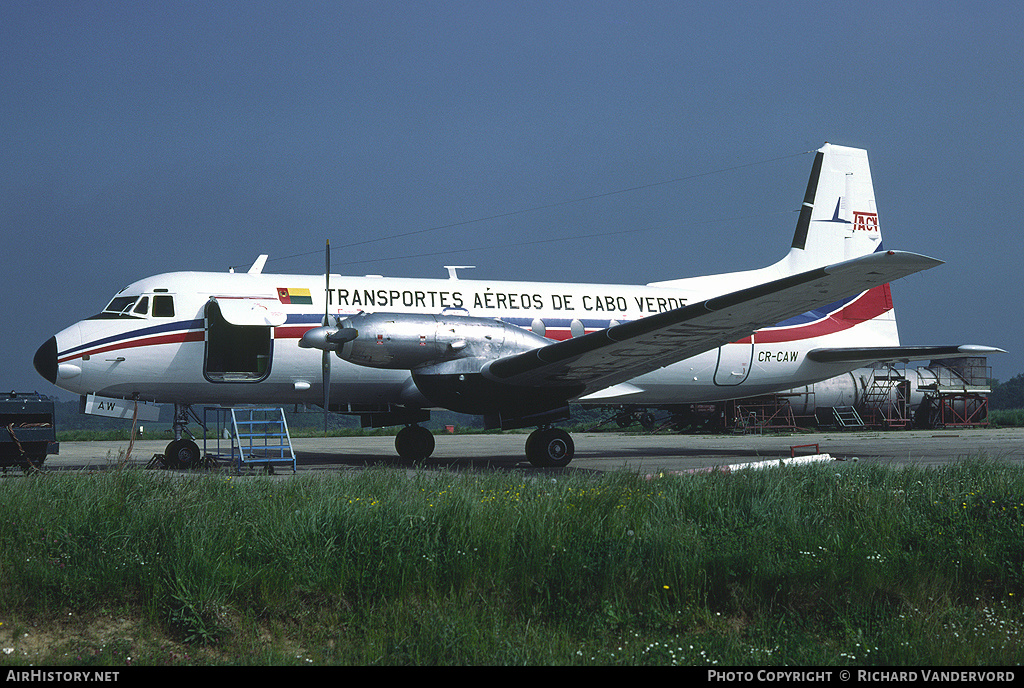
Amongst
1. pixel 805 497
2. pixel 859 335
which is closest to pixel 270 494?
pixel 805 497

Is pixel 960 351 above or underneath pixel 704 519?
above

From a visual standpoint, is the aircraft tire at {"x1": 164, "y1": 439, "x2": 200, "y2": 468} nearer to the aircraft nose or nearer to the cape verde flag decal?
the aircraft nose

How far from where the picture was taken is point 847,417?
4134 centimetres

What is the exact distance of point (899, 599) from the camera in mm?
6332

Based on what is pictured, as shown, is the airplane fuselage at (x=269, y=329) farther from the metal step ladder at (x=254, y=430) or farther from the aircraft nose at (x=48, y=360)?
the metal step ladder at (x=254, y=430)

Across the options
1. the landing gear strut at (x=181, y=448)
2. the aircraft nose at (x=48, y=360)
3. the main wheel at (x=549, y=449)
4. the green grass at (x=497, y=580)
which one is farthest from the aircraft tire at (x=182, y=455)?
the green grass at (x=497, y=580)

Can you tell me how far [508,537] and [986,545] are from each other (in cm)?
418

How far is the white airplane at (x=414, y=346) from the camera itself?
14.0m

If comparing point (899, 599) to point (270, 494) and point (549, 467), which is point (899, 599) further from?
point (549, 467)

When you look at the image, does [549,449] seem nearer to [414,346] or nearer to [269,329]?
[414,346]

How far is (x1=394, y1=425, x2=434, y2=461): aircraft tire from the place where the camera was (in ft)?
57.9

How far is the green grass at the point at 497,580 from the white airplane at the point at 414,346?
5301mm

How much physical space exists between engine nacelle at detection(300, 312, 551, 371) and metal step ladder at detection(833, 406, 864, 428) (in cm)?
2963

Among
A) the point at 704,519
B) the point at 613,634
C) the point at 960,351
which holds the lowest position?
the point at 613,634
